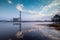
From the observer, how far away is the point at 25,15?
181 centimetres

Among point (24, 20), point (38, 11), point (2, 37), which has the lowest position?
point (2, 37)

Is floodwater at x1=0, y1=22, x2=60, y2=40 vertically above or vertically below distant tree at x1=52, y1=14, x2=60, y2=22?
below

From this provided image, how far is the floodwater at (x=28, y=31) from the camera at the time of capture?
1779mm

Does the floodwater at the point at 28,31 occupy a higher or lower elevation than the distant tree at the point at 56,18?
lower

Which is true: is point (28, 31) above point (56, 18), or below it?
below

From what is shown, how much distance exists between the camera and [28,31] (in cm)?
181

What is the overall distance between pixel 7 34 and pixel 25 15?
41 centimetres

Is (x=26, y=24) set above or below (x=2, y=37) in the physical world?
above

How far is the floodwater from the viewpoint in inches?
70.0

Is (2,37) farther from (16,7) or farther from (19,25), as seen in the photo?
(16,7)

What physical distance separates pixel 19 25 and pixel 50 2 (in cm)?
62

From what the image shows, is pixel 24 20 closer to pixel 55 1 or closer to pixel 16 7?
pixel 16 7

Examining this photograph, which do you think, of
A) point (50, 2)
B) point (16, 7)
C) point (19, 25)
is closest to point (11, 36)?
point (19, 25)

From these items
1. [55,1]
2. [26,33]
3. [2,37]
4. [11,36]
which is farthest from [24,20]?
[55,1]
